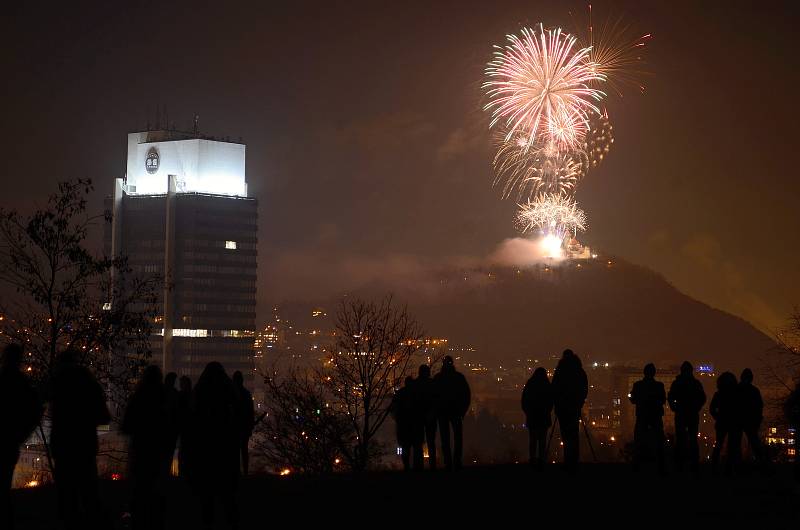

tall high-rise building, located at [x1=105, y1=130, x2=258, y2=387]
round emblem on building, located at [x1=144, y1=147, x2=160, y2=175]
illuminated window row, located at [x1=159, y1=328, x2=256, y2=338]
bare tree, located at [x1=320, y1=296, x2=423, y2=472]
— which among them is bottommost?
bare tree, located at [x1=320, y1=296, x2=423, y2=472]

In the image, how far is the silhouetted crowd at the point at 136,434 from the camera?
42.7 feet

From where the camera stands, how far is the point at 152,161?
183875 mm

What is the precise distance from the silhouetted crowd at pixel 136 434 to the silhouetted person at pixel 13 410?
1cm

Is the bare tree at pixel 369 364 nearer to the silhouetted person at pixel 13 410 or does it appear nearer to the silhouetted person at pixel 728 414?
the silhouetted person at pixel 728 414

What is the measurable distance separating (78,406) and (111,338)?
11.9 meters

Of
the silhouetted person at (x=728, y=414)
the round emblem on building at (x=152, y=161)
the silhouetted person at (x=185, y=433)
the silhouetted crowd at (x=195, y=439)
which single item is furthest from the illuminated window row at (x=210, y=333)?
the silhouetted crowd at (x=195, y=439)

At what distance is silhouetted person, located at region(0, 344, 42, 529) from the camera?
12680 mm

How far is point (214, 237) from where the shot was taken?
18250cm

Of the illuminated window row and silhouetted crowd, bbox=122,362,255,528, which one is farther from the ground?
the illuminated window row

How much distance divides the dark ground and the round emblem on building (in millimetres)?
167771

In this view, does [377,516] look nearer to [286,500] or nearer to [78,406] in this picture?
[286,500]

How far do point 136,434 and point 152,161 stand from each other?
175752mm

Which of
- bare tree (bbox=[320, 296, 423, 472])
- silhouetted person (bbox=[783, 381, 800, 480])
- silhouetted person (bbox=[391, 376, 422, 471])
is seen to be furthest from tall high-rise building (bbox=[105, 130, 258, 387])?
silhouetted person (bbox=[783, 381, 800, 480])

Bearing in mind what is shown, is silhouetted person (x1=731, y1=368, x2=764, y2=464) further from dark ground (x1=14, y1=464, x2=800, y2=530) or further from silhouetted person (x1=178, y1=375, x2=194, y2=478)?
silhouetted person (x1=178, y1=375, x2=194, y2=478)
